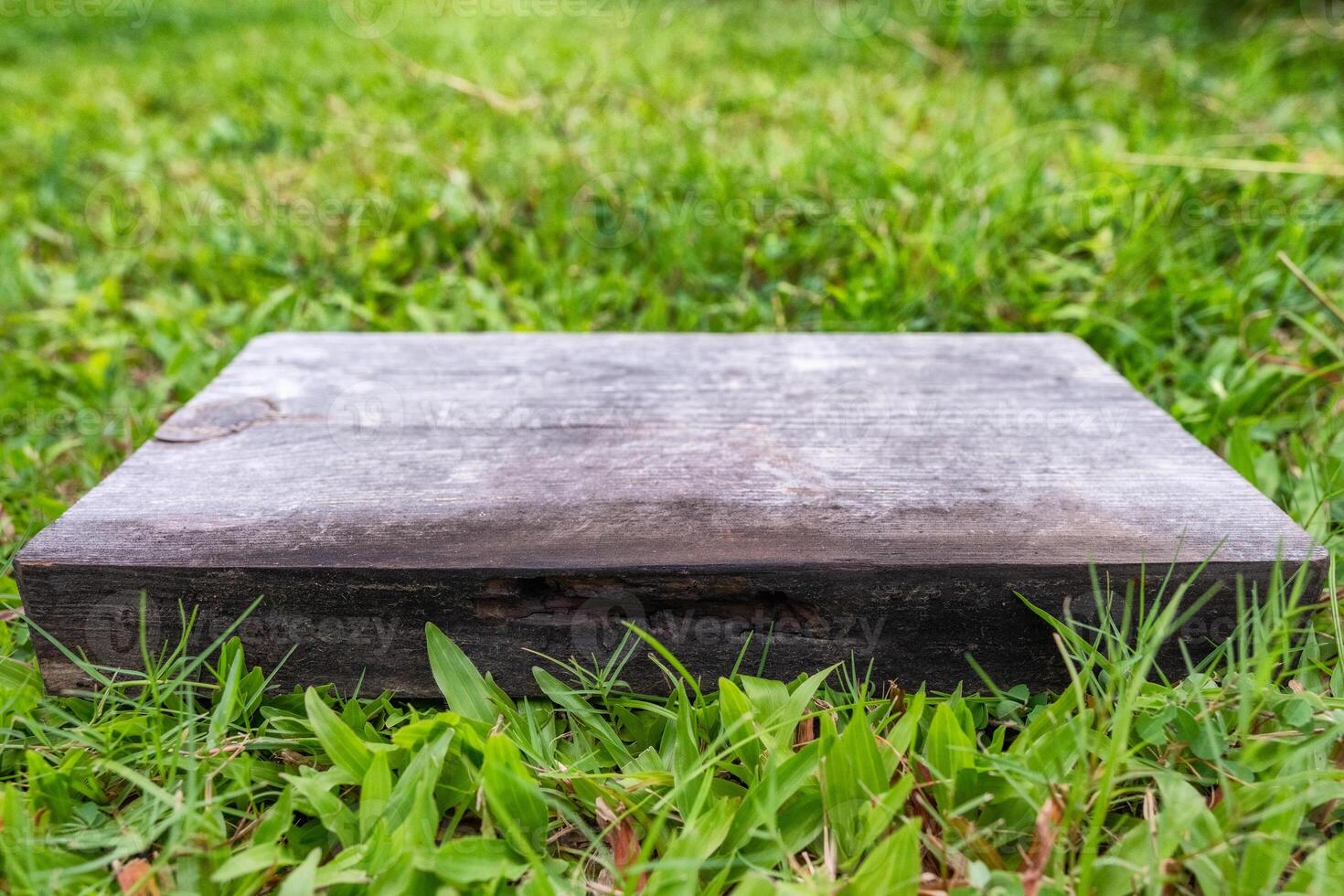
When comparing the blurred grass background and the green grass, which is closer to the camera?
the green grass

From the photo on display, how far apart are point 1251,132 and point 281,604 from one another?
9.15 ft

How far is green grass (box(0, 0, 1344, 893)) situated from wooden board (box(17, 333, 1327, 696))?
57mm

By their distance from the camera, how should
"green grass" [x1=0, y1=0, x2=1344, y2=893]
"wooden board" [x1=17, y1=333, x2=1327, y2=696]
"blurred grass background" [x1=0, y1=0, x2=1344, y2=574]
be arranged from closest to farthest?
"green grass" [x1=0, y1=0, x2=1344, y2=893], "wooden board" [x1=17, y1=333, x2=1327, y2=696], "blurred grass background" [x1=0, y1=0, x2=1344, y2=574]

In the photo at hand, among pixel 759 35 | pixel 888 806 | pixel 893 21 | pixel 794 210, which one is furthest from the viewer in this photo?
pixel 759 35

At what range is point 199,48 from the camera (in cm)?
485

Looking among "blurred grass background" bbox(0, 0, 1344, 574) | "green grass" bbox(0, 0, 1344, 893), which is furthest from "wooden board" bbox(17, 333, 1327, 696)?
"blurred grass background" bbox(0, 0, 1344, 574)

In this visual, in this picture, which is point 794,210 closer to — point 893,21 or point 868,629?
point 868,629

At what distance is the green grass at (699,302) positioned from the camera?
90cm

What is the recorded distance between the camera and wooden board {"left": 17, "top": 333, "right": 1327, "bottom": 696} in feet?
3.37

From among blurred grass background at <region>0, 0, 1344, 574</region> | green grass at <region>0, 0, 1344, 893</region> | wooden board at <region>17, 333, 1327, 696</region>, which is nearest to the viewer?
green grass at <region>0, 0, 1344, 893</region>

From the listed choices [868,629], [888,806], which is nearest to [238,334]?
[868,629]

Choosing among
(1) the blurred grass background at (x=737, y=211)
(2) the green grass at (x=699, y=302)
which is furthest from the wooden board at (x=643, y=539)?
(1) the blurred grass background at (x=737, y=211)

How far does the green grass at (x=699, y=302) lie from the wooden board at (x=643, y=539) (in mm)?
57

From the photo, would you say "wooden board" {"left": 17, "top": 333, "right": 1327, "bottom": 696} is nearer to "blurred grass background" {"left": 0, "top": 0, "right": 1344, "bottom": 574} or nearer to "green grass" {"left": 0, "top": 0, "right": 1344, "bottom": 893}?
"green grass" {"left": 0, "top": 0, "right": 1344, "bottom": 893}
